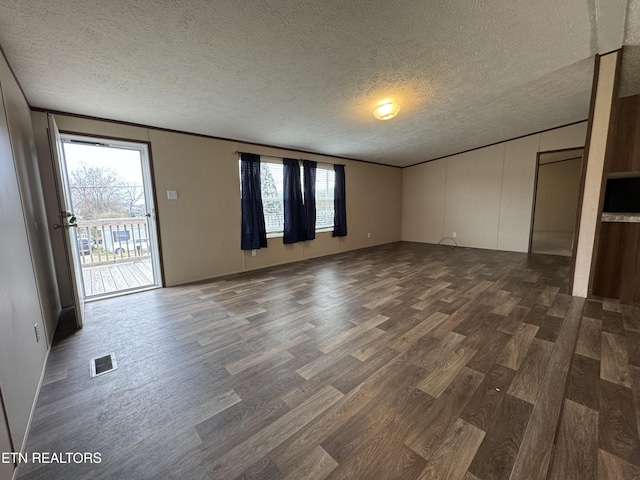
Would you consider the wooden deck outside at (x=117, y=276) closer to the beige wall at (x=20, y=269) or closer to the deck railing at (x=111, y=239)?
the deck railing at (x=111, y=239)

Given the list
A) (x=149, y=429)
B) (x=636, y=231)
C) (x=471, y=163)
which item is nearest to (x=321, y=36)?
(x=149, y=429)

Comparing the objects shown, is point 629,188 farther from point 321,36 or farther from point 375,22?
point 321,36

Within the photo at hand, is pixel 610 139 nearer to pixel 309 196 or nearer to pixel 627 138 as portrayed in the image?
pixel 627 138

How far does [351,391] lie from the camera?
158 centimetres

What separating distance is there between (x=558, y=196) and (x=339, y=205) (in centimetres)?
811

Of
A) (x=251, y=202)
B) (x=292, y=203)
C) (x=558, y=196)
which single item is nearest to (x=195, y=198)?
(x=251, y=202)

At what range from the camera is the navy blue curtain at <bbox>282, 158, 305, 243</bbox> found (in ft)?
15.8

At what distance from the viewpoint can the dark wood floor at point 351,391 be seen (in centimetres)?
115

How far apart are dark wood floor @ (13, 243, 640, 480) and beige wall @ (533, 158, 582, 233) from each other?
7632 millimetres

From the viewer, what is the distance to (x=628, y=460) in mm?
1129

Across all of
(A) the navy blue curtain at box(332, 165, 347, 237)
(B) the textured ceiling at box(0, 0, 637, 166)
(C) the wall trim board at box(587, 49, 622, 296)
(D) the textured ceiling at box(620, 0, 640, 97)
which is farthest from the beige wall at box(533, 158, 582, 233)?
(A) the navy blue curtain at box(332, 165, 347, 237)

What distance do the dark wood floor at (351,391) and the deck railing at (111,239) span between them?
225cm

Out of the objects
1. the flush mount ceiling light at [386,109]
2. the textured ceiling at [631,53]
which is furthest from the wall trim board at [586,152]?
the flush mount ceiling light at [386,109]

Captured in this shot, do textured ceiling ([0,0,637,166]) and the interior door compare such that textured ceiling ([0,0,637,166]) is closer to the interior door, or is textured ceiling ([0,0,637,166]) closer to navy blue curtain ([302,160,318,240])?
the interior door
